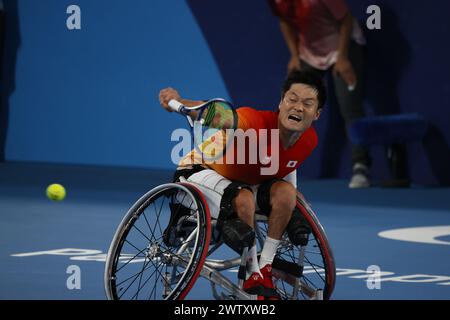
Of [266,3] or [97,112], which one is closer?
[266,3]

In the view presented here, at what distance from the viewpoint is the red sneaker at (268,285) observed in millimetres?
5520

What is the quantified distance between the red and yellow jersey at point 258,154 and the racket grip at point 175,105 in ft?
0.99

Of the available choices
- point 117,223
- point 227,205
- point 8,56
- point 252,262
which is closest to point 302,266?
point 252,262

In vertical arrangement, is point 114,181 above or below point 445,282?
above

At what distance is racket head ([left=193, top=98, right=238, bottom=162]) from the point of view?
17.9 ft

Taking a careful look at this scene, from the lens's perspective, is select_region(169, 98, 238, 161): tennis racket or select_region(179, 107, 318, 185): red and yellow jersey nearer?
select_region(169, 98, 238, 161): tennis racket

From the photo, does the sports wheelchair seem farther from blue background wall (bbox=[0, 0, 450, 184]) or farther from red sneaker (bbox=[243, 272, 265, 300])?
blue background wall (bbox=[0, 0, 450, 184])

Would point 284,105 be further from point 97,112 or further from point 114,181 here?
point 97,112

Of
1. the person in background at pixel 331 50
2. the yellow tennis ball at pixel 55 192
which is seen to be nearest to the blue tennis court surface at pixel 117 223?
the yellow tennis ball at pixel 55 192

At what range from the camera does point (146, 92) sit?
13.8 m

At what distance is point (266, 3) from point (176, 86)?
142 centimetres

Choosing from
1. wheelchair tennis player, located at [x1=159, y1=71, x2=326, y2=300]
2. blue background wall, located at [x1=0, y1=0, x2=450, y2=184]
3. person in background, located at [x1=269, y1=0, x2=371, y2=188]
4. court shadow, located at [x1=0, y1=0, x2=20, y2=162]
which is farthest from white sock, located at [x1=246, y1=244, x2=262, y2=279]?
court shadow, located at [x1=0, y1=0, x2=20, y2=162]

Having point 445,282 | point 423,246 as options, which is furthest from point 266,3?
point 445,282

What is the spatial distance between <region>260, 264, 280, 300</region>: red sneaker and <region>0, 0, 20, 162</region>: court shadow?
9.55 m
